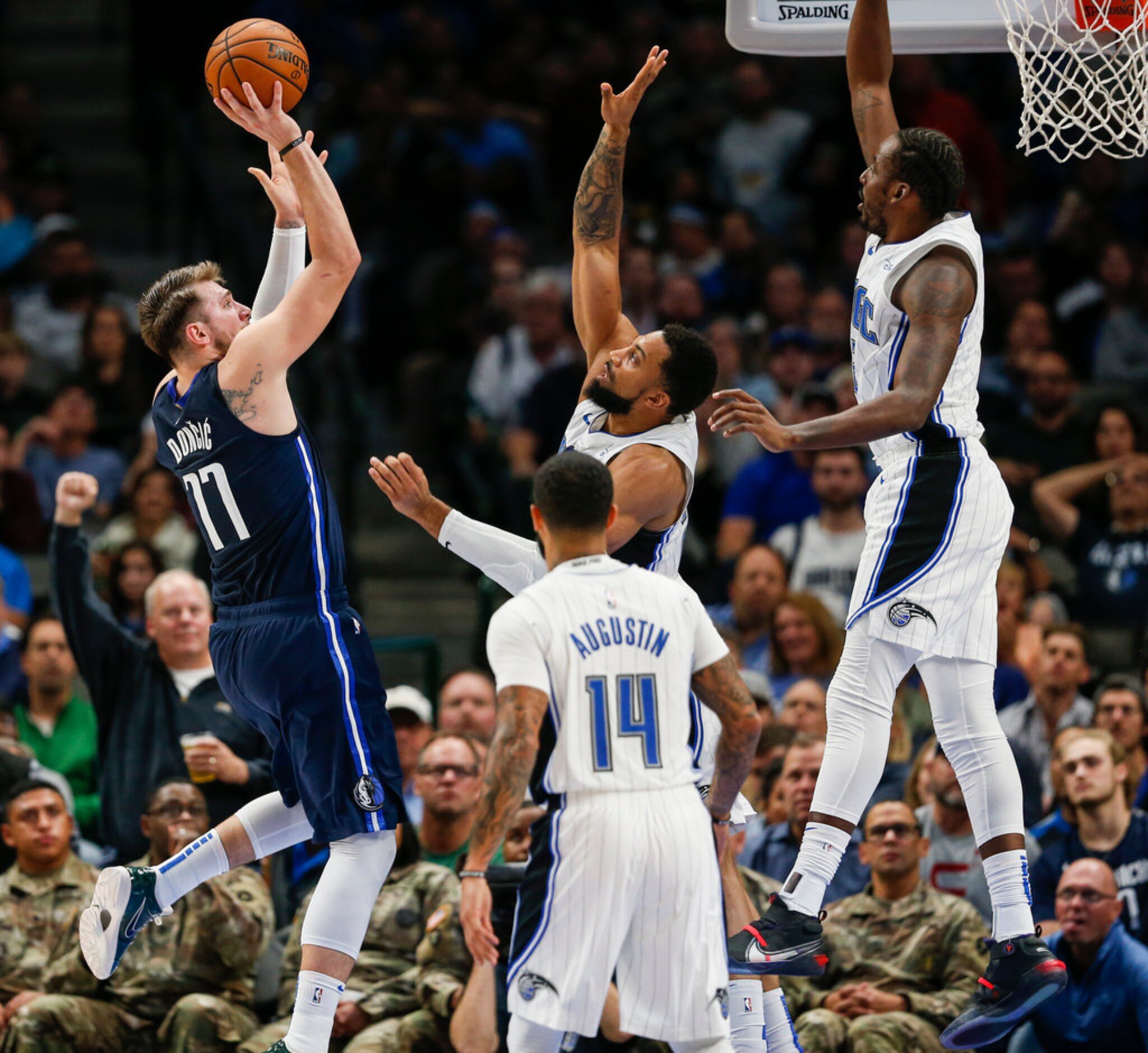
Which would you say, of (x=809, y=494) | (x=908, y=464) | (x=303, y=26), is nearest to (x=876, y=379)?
(x=908, y=464)

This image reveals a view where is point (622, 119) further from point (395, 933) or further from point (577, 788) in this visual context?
point (395, 933)

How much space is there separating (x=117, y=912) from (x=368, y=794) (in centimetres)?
112

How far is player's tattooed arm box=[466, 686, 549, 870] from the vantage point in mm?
5555

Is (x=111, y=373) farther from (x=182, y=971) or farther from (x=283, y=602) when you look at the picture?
(x=283, y=602)

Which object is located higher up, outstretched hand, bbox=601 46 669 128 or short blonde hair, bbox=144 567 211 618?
outstretched hand, bbox=601 46 669 128

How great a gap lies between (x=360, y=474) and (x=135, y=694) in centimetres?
458

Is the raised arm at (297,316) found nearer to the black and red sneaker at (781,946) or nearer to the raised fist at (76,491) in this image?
the raised fist at (76,491)

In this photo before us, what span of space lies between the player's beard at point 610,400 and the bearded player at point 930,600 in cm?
64

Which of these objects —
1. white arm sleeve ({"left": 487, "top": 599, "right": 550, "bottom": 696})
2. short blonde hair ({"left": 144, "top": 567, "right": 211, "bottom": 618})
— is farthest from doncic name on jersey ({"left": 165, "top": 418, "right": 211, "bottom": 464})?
short blonde hair ({"left": 144, "top": 567, "right": 211, "bottom": 618})

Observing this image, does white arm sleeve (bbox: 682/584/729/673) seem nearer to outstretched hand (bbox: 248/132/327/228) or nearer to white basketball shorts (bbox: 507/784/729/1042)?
white basketball shorts (bbox: 507/784/729/1042)

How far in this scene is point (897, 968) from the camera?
862 centimetres

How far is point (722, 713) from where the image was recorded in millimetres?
5941

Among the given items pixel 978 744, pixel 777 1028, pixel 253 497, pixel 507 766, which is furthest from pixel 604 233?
pixel 777 1028

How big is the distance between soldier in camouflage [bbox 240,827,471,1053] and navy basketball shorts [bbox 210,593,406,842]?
203 cm
